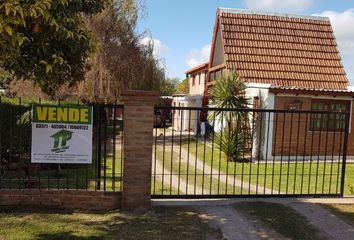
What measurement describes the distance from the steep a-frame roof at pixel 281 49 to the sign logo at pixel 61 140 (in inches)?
537

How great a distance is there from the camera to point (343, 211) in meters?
7.40

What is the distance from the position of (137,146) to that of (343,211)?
3.55m

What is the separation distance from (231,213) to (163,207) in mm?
1078

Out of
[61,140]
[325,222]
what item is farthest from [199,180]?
A: [61,140]

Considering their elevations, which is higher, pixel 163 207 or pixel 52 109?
pixel 52 109

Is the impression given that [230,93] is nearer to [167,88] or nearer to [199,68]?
[199,68]

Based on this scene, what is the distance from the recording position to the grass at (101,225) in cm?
577

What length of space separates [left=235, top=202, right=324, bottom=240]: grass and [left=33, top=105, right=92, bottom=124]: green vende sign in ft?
9.12

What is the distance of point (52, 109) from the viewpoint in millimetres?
6699

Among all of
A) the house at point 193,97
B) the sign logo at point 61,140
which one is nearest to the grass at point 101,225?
the sign logo at point 61,140

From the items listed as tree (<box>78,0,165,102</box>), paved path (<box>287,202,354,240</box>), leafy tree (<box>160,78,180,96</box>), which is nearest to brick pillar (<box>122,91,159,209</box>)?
paved path (<box>287,202,354,240</box>)

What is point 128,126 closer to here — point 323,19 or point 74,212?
point 74,212

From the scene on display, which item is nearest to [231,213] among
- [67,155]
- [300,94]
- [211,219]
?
[211,219]

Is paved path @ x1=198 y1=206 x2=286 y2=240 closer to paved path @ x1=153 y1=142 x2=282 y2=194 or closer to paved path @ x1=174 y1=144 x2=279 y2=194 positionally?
paved path @ x1=153 y1=142 x2=282 y2=194
